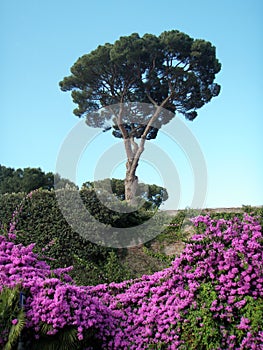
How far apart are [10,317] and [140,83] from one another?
19556mm

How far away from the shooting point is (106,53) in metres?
21.6

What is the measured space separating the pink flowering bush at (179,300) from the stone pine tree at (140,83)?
51.0 ft

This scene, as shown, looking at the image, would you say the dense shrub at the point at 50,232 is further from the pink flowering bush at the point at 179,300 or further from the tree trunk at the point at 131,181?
the tree trunk at the point at 131,181

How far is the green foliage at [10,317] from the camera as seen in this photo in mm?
4137

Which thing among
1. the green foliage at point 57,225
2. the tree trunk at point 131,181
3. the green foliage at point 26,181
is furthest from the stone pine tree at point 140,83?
the green foliage at point 57,225

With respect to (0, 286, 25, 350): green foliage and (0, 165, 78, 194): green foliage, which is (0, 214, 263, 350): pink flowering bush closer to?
(0, 286, 25, 350): green foliage

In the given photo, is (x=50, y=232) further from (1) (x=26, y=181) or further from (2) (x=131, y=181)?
(1) (x=26, y=181)

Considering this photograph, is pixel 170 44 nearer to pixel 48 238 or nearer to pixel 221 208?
pixel 221 208

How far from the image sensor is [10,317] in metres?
4.29

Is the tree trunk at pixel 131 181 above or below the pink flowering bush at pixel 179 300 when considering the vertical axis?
above

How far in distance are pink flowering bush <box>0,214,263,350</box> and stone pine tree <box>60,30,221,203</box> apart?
1555 cm

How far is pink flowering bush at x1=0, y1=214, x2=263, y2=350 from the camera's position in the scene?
453 centimetres

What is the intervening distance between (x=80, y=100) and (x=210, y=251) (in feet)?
61.8

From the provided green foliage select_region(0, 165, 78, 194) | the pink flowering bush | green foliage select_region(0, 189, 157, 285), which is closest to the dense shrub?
green foliage select_region(0, 189, 157, 285)
